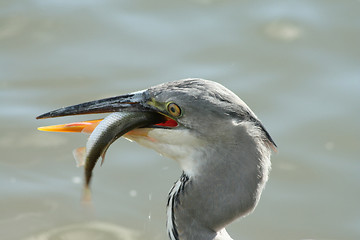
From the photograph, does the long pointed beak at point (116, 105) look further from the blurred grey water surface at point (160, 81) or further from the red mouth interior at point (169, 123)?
the blurred grey water surface at point (160, 81)

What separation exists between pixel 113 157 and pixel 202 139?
7.02 ft

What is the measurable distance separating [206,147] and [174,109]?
0.89ft

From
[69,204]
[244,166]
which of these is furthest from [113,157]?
[244,166]

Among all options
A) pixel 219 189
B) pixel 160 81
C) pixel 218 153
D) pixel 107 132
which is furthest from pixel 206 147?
pixel 160 81

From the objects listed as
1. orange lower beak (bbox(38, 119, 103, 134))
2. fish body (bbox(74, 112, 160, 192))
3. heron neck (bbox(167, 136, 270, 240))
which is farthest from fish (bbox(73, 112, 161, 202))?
heron neck (bbox(167, 136, 270, 240))

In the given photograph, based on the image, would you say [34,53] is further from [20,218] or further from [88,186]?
[88,186]

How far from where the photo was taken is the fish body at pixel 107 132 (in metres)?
3.85

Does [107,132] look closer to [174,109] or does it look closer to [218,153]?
[174,109]

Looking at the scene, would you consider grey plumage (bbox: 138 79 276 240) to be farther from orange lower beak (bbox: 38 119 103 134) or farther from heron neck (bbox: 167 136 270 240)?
orange lower beak (bbox: 38 119 103 134)

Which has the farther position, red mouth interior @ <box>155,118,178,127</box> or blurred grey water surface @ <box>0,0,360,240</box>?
blurred grey water surface @ <box>0,0,360,240</box>

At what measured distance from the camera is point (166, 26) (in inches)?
287

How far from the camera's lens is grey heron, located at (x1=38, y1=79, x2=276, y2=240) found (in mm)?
3771

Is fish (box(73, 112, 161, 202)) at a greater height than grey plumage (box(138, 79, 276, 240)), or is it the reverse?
grey plumage (box(138, 79, 276, 240))

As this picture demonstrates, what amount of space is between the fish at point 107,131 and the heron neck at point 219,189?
403 mm
